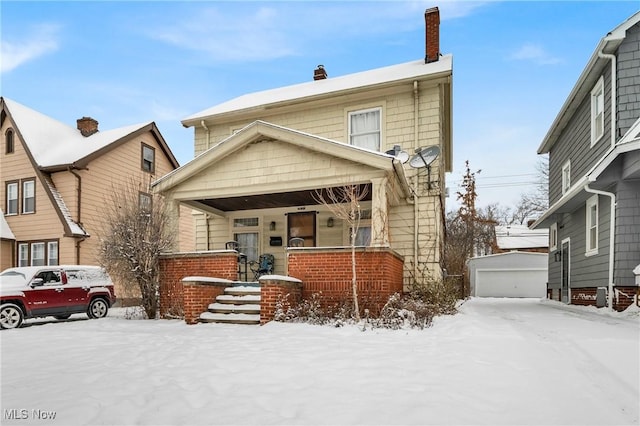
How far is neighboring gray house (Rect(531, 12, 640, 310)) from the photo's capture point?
29.8 ft

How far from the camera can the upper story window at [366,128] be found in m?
11.7

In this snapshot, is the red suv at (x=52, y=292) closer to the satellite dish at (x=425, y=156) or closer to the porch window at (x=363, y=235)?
the porch window at (x=363, y=235)

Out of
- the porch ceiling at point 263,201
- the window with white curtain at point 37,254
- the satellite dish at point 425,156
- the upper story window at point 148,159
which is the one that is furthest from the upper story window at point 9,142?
the satellite dish at point 425,156

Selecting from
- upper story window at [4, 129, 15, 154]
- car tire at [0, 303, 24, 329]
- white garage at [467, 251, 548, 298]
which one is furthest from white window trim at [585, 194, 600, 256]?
upper story window at [4, 129, 15, 154]

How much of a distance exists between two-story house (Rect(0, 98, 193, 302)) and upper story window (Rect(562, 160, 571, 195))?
1561cm

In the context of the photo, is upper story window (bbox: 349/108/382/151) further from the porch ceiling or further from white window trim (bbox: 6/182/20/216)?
white window trim (bbox: 6/182/20/216)

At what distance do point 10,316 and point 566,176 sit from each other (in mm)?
18044

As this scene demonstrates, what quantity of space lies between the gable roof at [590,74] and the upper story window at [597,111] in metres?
0.32

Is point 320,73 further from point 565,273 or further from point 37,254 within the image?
point 37,254

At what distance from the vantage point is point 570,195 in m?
11.4

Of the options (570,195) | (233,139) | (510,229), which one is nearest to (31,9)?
(233,139)

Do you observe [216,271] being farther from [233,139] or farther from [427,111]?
[427,111]

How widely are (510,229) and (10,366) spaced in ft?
114

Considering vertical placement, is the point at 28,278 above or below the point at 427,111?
below
